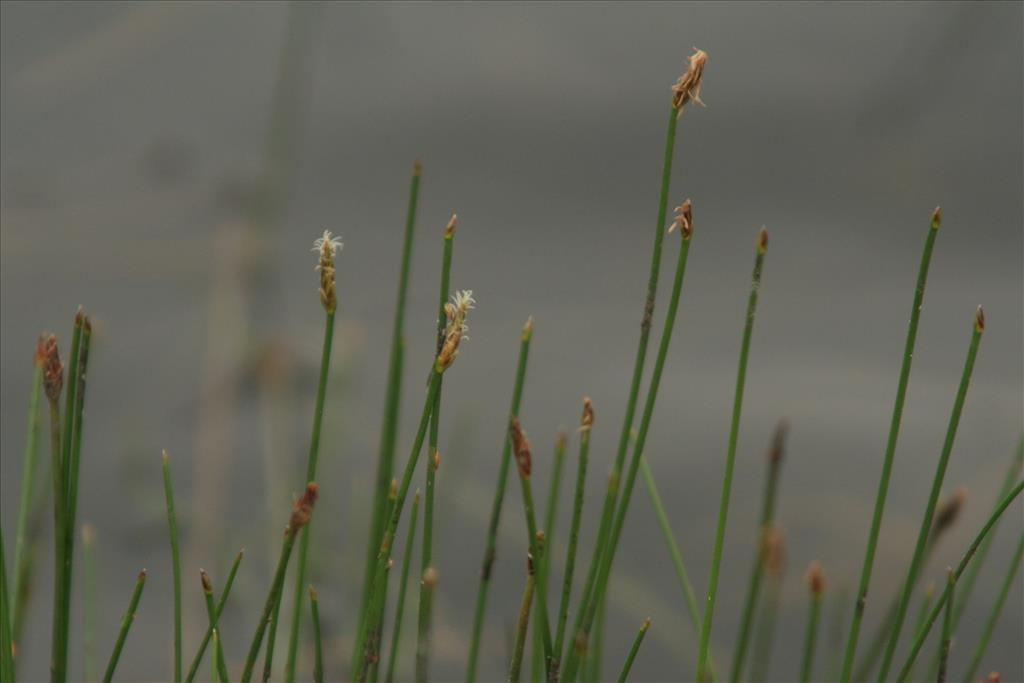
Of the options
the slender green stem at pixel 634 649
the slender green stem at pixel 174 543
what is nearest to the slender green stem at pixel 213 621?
the slender green stem at pixel 174 543

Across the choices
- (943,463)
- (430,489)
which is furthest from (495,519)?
(943,463)

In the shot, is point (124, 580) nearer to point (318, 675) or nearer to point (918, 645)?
point (318, 675)

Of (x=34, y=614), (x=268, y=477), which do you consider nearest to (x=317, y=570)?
(x=268, y=477)

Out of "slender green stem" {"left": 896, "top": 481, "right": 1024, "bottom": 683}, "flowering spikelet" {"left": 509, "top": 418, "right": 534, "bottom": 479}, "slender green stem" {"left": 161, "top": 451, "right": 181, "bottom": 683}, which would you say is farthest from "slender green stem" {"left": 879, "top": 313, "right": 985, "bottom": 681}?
"slender green stem" {"left": 161, "top": 451, "right": 181, "bottom": 683}

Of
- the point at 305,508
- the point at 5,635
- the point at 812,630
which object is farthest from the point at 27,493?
the point at 812,630

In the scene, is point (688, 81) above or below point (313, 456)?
above

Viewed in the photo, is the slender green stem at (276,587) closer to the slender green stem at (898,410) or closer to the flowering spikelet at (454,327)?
the flowering spikelet at (454,327)

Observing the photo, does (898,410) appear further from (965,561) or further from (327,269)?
(327,269)

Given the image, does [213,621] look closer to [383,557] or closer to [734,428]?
[383,557]

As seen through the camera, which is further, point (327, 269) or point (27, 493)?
point (27, 493)
